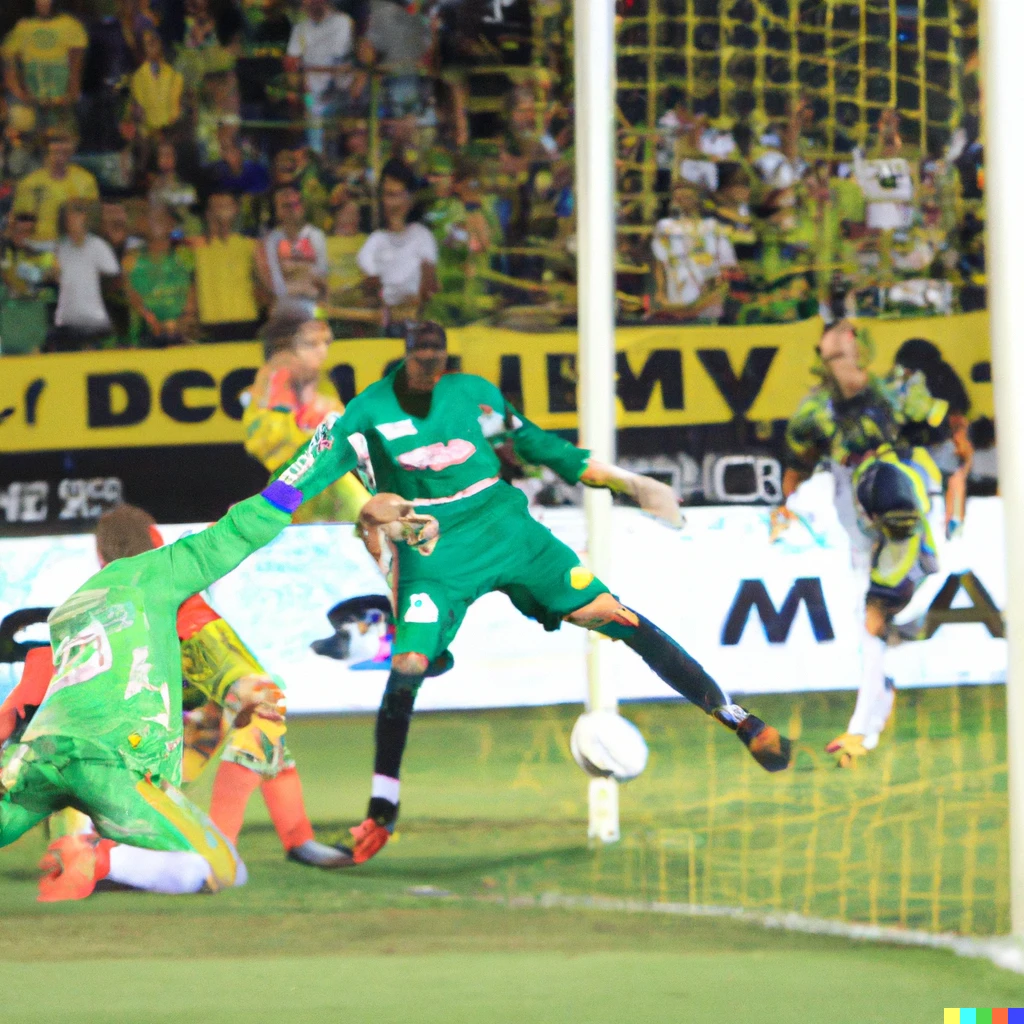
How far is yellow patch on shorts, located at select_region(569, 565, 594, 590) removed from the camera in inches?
162

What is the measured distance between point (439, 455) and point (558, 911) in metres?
1.29

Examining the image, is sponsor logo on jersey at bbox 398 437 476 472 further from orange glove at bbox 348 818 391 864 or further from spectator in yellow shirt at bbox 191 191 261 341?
spectator in yellow shirt at bbox 191 191 261 341

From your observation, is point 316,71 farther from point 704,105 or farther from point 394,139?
point 704,105

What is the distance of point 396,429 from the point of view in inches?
160

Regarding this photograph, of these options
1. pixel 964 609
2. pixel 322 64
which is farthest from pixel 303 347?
pixel 322 64

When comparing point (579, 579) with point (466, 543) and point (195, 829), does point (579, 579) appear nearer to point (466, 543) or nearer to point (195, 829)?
point (466, 543)

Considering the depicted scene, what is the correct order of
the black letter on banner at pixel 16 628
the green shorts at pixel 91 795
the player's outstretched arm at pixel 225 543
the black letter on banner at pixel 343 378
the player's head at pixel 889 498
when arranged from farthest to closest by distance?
the black letter on banner at pixel 343 378 → the black letter on banner at pixel 16 628 → the player's head at pixel 889 498 → the player's outstretched arm at pixel 225 543 → the green shorts at pixel 91 795

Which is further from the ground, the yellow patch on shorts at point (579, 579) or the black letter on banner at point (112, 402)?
the black letter on banner at point (112, 402)

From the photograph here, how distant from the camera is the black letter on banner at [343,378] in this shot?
7512mm

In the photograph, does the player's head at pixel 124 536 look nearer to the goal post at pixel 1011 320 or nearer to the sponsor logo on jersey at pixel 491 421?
the sponsor logo on jersey at pixel 491 421

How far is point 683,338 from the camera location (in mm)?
7715

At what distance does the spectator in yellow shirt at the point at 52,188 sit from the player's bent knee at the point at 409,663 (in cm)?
512

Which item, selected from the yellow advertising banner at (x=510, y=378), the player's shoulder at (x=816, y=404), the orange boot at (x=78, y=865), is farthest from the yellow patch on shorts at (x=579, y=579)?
the yellow advertising banner at (x=510, y=378)

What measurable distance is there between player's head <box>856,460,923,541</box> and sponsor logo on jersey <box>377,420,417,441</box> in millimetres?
→ 2854
